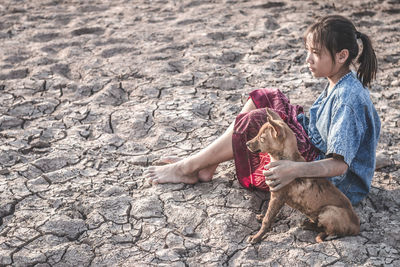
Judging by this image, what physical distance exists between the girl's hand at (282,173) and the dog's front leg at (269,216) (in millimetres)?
68

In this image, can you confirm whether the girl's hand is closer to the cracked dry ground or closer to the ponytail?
the cracked dry ground

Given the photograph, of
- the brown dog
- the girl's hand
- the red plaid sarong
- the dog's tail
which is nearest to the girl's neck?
the red plaid sarong

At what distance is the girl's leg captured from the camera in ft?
9.67

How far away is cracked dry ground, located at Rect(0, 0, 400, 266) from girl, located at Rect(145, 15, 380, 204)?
0.19 m

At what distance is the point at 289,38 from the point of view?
16.9 ft

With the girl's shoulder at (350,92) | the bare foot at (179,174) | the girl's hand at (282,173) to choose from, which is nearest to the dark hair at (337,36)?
the girl's shoulder at (350,92)

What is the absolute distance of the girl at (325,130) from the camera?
240 cm

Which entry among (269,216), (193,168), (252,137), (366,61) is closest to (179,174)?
(193,168)

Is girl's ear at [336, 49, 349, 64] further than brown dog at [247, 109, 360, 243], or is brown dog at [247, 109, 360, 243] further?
girl's ear at [336, 49, 349, 64]

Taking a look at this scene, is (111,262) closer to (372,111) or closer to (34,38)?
(372,111)

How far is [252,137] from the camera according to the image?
8.96 ft

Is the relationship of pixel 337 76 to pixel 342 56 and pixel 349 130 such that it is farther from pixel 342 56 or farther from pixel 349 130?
pixel 349 130

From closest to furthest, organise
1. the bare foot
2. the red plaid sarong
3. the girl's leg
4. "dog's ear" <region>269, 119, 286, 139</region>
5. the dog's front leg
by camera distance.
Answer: "dog's ear" <region>269, 119, 286, 139</region>
the dog's front leg
the red plaid sarong
the girl's leg
the bare foot

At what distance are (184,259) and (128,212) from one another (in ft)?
1.76
